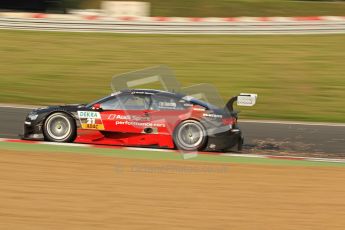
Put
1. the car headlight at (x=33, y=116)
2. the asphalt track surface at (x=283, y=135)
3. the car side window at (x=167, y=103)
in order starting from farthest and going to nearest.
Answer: the asphalt track surface at (x=283, y=135) < the car headlight at (x=33, y=116) < the car side window at (x=167, y=103)

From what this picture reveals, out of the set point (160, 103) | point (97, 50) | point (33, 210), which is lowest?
point (33, 210)

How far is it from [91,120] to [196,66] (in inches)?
374

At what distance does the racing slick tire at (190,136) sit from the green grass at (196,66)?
4998 millimetres

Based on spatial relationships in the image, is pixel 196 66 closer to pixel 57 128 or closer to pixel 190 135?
pixel 190 135

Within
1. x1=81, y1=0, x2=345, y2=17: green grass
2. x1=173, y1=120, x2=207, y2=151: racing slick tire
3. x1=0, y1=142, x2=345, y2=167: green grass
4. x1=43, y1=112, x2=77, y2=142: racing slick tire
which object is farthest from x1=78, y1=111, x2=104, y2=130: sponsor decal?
x1=81, y1=0, x2=345, y2=17: green grass

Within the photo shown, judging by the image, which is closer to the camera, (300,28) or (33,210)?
(33,210)

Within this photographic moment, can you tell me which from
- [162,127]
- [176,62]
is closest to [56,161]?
[162,127]

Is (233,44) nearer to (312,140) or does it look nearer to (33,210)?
(312,140)

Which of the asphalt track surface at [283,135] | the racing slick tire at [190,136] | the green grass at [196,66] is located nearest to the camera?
the racing slick tire at [190,136]

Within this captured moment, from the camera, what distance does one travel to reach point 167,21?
2628 centimetres

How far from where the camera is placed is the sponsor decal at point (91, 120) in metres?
11.9

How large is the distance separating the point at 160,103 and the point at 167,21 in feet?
48.9

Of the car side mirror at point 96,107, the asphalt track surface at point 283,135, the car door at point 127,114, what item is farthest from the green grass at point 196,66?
the car side mirror at point 96,107

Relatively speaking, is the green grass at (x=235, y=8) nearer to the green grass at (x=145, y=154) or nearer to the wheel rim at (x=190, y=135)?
the wheel rim at (x=190, y=135)
